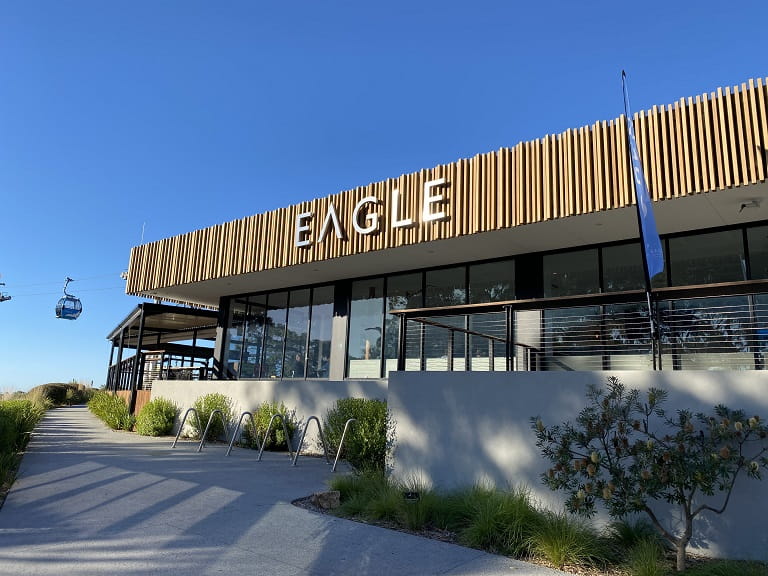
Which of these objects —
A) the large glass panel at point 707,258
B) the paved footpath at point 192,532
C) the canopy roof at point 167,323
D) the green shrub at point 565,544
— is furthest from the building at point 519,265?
the canopy roof at point 167,323

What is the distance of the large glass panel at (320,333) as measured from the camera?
46.2ft

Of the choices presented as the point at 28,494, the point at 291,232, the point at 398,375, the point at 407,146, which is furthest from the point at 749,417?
the point at 407,146

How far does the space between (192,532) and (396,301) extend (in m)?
8.42

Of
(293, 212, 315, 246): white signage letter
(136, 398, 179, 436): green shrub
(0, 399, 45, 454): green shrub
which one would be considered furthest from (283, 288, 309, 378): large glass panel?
(0, 399, 45, 454): green shrub

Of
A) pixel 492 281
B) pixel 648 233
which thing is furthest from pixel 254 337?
pixel 648 233

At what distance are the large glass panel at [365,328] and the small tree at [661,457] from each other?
26.1 feet

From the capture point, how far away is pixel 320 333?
1441 cm

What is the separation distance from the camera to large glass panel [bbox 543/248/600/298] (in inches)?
411

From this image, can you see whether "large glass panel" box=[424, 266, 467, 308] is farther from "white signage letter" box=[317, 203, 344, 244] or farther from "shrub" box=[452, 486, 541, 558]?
"shrub" box=[452, 486, 541, 558]

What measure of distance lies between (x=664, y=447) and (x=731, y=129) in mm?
4887

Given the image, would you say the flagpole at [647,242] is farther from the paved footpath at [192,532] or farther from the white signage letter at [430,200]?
the white signage letter at [430,200]

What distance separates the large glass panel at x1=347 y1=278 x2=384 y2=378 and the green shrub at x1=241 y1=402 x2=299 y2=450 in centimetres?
196

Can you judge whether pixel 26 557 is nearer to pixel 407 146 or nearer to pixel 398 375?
pixel 398 375

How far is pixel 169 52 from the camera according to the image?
18.0 m
